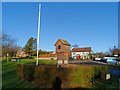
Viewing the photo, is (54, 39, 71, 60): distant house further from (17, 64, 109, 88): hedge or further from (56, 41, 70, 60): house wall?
(17, 64, 109, 88): hedge

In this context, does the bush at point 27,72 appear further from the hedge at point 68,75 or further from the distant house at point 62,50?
the distant house at point 62,50

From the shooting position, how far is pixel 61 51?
27.3 meters

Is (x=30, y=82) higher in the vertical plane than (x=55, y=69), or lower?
lower

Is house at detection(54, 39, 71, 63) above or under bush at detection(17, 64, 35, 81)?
above

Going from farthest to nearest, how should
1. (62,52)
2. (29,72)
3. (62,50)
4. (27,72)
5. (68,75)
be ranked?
1. (62,50)
2. (62,52)
3. (27,72)
4. (29,72)
5. (68,75)

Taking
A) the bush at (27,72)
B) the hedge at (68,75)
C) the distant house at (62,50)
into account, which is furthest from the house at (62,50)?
the hedge at (68,75)

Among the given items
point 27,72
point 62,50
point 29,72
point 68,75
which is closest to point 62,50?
point 62,50

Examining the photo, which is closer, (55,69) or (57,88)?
(57,88)

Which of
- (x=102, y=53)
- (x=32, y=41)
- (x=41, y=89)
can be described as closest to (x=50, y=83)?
(x=41, y=89)

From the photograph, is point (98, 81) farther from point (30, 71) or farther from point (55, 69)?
point (30, 71)

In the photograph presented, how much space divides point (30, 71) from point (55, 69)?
4.19 m

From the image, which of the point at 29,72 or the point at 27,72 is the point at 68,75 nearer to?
the point at 29,72

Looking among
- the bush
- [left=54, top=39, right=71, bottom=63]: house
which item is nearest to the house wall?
[left=54, top=39, right=71, bottom=63]: house

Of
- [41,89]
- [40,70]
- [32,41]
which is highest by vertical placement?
[32,41]
